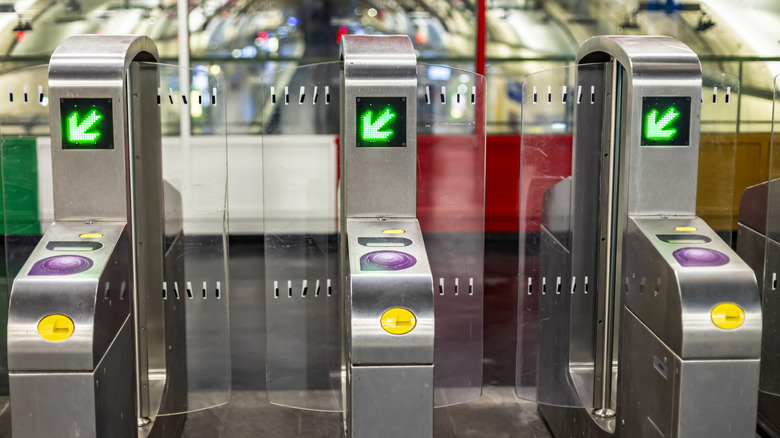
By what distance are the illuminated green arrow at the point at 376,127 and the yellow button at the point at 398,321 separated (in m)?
0.62

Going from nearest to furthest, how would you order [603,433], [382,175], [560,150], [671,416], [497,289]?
[671,416]
[382,175]
[603,433]
[560,150]
[497,289]

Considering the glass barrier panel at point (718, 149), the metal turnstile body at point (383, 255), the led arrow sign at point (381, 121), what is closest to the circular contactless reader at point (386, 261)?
the metal turnstile body at point (383, 255)

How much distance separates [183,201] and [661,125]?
1.72 meters

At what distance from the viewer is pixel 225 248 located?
3.38 meters

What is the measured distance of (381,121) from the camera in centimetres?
289

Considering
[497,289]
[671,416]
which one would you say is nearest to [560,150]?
[671,416]

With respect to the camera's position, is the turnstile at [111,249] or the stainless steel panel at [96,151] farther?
the stainless steel panel at [96,151]

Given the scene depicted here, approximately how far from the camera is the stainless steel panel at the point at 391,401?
256 centimetres

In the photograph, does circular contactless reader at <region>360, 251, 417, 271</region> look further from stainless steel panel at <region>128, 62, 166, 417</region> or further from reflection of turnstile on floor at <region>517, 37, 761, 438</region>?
stainless steel panel at <region>128, 62, 166, 417</region>

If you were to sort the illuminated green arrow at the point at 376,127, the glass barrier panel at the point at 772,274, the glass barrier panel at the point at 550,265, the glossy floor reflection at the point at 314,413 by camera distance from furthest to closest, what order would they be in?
the glossy floor reflection at the point at 314,413 → the glass barrier panel at the point at 772,274 → the glass barrier panel at the point at 550,265 → the illuminated green arrow at the point at 376,127

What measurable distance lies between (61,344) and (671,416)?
1.75 m

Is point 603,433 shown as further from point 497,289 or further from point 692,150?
point 497,289

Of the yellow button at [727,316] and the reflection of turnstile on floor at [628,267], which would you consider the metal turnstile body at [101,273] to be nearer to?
the reflection of turnstile on floor at [628,267]

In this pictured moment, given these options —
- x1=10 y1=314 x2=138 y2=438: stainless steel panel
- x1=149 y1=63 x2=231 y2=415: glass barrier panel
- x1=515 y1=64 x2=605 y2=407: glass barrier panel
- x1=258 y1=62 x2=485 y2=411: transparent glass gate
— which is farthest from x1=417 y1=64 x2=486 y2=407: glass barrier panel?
x1=10 y1=314 x2=138 y2=438: stainless steel panel
